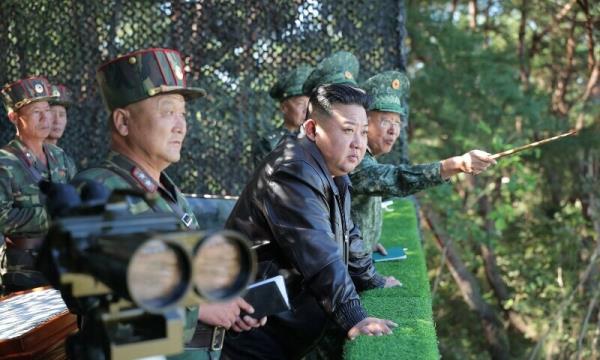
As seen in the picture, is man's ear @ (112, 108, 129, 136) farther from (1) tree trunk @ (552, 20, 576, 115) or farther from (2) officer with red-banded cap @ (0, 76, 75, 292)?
(1) tree trunk @ (552, 20, 576, 115)

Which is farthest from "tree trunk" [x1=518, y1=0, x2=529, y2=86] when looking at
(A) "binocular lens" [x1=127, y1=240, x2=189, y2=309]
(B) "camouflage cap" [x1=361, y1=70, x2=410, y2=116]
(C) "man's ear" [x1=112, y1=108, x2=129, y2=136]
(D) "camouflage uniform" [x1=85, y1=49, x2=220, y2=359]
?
(A) "binocular lens" [x1=127, y1=240, x2=189, y2=309]

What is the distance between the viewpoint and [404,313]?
4.41 metres

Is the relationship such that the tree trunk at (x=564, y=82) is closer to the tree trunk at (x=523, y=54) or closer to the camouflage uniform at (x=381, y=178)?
the tree trunk at (x=523, y=54)

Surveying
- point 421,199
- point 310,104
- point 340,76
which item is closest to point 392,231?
point 340,76

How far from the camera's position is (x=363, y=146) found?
4.15m

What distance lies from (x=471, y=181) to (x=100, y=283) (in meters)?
14.1

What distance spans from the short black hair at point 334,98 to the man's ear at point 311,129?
0.05 m

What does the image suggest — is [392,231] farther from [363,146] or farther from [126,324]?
[126,324]

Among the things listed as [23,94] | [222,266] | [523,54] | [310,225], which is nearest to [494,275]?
[523,54]

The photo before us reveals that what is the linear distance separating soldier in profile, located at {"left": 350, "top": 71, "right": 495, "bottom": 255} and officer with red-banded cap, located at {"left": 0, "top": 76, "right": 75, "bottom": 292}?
6.59 ft

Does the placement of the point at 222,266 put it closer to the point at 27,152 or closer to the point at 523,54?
the point at 27,152

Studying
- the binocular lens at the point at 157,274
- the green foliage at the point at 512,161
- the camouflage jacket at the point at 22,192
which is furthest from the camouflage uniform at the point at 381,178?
the green foliage at the point at 512,161

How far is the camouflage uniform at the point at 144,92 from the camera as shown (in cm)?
306

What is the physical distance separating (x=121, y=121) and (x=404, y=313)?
1.92 metres
